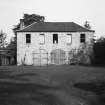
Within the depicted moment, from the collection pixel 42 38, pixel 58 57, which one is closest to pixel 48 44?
pixel 42 38

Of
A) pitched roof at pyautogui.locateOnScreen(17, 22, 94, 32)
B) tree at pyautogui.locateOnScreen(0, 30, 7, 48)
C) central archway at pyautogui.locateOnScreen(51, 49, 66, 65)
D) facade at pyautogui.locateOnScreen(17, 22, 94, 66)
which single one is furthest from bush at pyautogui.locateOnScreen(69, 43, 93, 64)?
tree at pyautogui.locateOnScreen(0, 30, 7, 48)

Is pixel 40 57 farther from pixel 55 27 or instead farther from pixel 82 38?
pixel 82 38

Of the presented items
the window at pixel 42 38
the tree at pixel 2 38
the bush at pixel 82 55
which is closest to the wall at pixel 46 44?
the window at pixel 42 38

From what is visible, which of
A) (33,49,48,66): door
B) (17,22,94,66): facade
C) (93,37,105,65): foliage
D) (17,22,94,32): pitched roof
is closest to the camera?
(33,49,48,66): door

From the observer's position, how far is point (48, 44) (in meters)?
35.0

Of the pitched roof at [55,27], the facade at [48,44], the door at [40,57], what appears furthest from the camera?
the pitched roof at [55,27]

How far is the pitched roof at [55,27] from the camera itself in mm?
35188

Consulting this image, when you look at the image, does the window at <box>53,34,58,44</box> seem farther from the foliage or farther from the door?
the foliage

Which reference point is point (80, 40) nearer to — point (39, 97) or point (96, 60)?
point (96, 60)

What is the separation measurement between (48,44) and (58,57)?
274 cm

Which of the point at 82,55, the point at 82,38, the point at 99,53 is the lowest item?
the point at 82,55

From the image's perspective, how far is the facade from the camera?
1369 inches

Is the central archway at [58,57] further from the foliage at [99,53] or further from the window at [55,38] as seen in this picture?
the foliage at [99,53]

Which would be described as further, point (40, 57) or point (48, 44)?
point (48, 44)
